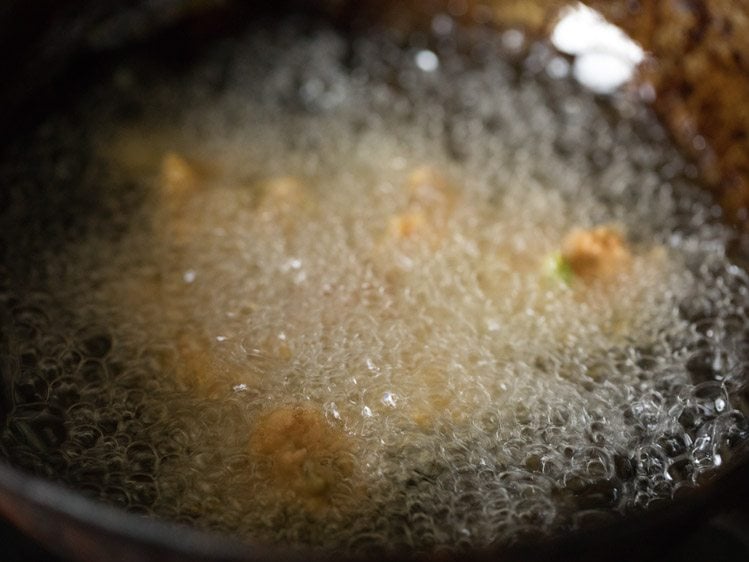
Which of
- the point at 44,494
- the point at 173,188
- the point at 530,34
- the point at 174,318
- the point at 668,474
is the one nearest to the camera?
the point at 44,494

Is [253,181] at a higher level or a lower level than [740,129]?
lower

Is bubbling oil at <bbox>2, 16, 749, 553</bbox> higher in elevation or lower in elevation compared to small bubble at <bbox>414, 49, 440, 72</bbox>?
lower

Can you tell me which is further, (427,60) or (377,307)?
(427,60)

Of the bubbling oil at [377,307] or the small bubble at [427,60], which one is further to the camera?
the small bubble at [427,60]

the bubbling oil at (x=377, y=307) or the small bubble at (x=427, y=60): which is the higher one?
the small bubble at (x=427, y=60)

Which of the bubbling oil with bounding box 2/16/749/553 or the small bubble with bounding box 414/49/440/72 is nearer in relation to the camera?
the bubbling oil with bounding box 2/16/749/553

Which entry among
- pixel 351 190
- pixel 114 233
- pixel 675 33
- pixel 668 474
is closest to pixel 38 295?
pixel 114 233

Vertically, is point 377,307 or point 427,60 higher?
point 427,60

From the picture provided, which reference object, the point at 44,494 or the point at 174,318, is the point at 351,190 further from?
the point at 44,494
